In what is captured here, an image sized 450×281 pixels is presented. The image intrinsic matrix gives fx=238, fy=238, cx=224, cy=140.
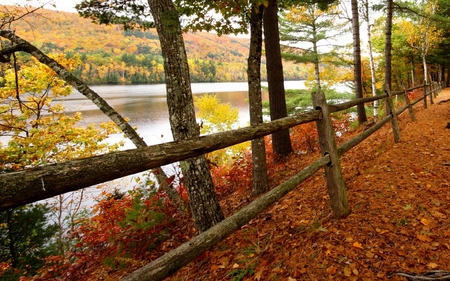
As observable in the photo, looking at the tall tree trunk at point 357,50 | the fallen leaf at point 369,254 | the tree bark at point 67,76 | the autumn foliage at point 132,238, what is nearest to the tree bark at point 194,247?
the fallen leaf at point 369,254

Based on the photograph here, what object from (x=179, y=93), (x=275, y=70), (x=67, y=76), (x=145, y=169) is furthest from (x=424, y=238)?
(x=67, y=76)

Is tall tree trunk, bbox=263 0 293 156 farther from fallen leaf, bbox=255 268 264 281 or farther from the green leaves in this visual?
the green leaves

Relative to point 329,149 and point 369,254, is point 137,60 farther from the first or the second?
point 369,254

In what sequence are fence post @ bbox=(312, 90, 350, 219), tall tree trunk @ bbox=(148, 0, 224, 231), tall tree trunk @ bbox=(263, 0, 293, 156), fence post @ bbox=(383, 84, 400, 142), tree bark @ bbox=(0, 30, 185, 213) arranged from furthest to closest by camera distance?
1. tall tree trunk @ bbox=(263, 0, 293, 156)
2. fence post @ bbox=(383, 84, 400, 142)
3. tree bark @ bbox=(0, 30, 185, 213)
4. tall tree trunk @ bbox=(148, 0, 224, 231)
5. fence post @ bbox=(312, 90, 350, 219)

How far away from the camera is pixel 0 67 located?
7.09 m

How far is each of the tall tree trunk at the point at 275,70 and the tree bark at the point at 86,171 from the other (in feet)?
19.0

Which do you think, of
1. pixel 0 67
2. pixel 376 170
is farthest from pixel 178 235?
pixel 0 67

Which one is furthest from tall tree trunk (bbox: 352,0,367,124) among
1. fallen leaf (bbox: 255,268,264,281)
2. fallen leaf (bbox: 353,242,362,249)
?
fallen leaf (bbox: 255,268,264,281)

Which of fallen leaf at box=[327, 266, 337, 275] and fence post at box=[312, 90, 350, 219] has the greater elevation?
fence post at box=[312, 90, 350, 219]

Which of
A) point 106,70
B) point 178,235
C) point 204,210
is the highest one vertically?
point 106,70

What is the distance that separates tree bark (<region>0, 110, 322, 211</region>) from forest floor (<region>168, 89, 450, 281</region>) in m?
1.56

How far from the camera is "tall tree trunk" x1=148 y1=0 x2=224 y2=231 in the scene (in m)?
3.54

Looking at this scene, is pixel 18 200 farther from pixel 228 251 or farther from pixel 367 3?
pixel 367 3

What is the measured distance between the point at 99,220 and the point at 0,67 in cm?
577
